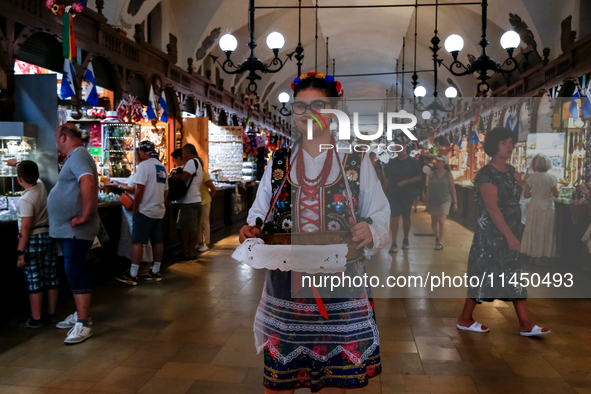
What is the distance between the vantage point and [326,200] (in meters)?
1.96

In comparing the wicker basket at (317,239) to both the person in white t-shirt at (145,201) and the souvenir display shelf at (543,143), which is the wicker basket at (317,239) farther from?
the person in white t-shirt at (145,201)

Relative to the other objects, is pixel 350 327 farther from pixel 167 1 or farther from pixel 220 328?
pixel 167 1

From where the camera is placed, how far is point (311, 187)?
1.98 metres

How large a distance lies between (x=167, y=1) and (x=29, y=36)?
17.7 ft

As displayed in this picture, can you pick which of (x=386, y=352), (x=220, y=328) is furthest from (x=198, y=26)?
(x=386, y=352)

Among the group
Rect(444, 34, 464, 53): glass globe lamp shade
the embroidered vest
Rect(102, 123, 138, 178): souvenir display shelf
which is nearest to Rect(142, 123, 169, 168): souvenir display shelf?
Rect(102, 123, 138, 178): souvenir display shelf

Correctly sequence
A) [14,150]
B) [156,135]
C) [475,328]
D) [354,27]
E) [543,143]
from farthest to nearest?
[354,27] < [156,135] < [14,150] < [475,328] < [543,143]

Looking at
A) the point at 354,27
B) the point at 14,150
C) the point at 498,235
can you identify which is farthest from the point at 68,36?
the point at 354,27

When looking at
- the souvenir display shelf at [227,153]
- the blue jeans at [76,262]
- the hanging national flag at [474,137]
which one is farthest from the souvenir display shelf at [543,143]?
the souvenir display shelf at [227,153]

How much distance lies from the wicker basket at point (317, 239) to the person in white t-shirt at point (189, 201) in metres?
5.01

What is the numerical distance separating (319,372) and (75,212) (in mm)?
2496

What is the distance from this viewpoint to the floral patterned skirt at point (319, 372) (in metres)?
1.92

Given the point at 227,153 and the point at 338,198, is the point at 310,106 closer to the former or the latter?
the point at 338,198

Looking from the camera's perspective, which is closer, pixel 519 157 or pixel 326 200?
pixel 326 200
